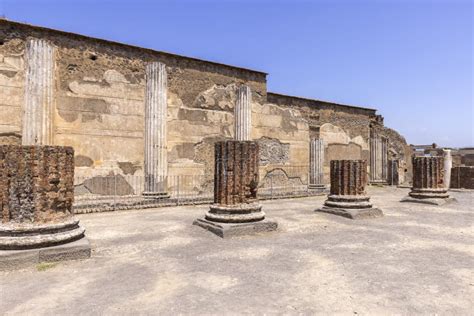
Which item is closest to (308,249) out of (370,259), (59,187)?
(370,259)

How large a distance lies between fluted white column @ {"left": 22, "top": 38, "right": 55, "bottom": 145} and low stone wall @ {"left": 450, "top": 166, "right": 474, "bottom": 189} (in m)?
17.7

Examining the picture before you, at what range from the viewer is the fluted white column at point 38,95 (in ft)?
28.3

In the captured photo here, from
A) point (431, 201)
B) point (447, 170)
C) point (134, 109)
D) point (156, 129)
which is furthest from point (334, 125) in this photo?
point (134, 109)

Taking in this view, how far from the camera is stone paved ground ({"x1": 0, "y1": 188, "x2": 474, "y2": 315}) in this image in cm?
278

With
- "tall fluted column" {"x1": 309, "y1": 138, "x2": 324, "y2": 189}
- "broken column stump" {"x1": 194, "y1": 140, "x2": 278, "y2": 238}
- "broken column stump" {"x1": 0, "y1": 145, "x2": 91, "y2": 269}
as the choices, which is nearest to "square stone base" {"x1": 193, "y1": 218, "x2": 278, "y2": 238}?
"broken column stump" {"x1": 194, "y1": 140, "x2": 278, "y2": 238}

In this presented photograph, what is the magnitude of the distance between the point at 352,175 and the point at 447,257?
13.0ft

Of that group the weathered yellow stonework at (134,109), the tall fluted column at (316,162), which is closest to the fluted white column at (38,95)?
the weathered yellow stonework at (134,109)

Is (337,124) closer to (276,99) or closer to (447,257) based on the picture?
(276,99)

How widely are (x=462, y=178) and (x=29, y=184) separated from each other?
18362 millimetres

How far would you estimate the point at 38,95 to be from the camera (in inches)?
344

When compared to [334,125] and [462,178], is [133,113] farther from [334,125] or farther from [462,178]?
[462,178]

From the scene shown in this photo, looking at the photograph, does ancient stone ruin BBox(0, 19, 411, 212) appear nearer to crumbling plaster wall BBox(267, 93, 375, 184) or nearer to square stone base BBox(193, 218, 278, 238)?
crumbling plaster wall BBox(267, 93, 375, 184)

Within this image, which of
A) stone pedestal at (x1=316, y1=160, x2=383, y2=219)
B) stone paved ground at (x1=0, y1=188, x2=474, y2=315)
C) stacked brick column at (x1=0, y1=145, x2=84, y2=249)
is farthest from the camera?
stone pedestal at (x1=316, y1=160, x2=383, y2=219)

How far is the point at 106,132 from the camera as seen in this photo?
9930mm
